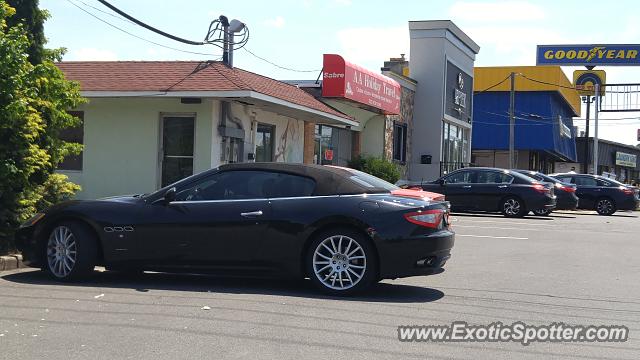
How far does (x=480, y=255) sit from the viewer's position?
468 inches

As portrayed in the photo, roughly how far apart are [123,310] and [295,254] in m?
1.91

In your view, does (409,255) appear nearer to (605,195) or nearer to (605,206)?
(605,195)

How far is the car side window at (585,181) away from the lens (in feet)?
87.0

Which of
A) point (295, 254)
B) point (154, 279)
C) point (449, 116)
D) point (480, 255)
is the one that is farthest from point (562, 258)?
point (449, 116)

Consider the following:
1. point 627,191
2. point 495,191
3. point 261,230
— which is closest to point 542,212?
point 495,191

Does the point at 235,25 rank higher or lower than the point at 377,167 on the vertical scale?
higher

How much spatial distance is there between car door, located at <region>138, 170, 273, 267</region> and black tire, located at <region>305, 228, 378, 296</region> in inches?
26.8

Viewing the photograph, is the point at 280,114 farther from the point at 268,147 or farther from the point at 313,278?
the point at 313,278

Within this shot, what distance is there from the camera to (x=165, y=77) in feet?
53.3

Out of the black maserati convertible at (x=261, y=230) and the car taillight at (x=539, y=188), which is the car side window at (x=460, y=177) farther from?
the black maserati convertible at (x=261, y=230)

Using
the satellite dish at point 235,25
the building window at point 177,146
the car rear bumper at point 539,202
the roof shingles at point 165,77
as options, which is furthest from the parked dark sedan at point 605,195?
the building window at point 177,146

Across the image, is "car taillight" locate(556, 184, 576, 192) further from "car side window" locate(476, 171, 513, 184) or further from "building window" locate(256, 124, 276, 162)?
"building window" locate(256, 124, 276, 162)

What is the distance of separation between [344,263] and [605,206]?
21.3 m

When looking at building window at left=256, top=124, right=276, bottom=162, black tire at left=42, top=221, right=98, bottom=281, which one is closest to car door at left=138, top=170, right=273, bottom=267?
black tire at left=42, top=221, right=98, bottom=281
